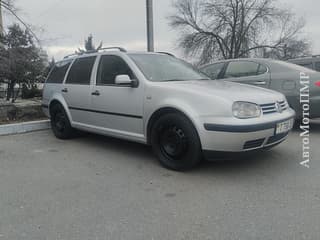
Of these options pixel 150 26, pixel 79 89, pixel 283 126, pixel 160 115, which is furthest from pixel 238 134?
pixel 150 26

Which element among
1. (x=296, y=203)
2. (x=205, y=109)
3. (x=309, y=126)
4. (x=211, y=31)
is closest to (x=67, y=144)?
(x=205, y=109)

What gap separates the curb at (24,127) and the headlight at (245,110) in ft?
15.4

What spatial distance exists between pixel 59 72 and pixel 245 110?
152 inches

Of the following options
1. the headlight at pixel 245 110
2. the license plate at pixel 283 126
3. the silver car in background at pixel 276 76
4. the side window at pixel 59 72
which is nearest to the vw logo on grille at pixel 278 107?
the license plate at pixel 283 126

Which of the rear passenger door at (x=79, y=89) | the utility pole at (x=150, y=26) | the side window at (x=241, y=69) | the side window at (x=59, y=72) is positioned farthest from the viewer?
the utility pole at (x=150, y=26)

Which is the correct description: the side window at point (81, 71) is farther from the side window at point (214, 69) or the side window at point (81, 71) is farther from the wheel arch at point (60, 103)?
the side window at point (214, 69)

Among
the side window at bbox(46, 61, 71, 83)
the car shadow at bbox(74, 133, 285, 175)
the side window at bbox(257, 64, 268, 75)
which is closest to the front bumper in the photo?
the car shadow at bbox(74, 133, 285, 175)

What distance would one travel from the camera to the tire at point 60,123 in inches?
208

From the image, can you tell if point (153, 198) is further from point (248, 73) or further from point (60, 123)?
point (248, 73)

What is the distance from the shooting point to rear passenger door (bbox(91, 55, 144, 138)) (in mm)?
3912

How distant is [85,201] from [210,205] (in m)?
1.21

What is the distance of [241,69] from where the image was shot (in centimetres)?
600

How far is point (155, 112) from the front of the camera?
3664mm

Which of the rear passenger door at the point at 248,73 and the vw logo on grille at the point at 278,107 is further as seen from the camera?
the rear passenger door at the point at 248,73
